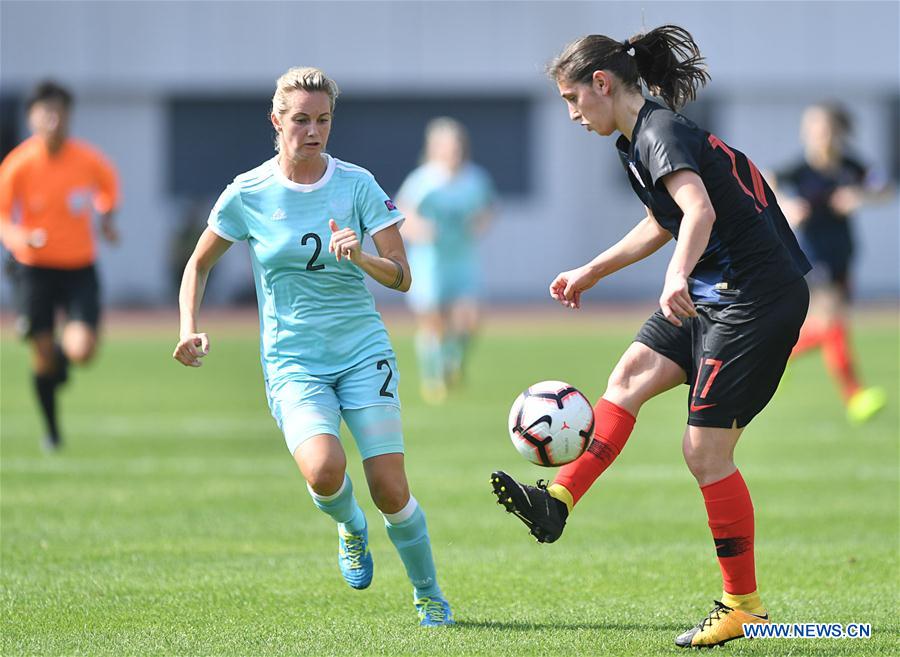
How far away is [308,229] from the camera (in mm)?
6113

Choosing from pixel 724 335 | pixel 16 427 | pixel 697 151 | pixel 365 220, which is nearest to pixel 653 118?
pixel 697 151

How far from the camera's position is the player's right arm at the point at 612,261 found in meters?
6.12

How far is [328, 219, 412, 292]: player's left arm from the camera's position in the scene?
5.65 meters

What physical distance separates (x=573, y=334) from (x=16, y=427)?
13539 millimetres

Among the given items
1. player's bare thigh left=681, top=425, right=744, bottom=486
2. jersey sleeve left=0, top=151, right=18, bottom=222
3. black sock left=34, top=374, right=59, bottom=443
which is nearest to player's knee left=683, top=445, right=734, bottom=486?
player's bare thigh left=681, top=425, right=744, bottom=486

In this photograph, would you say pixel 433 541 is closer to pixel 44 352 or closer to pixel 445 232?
pixel 44 352

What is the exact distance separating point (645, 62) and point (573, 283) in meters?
0.93

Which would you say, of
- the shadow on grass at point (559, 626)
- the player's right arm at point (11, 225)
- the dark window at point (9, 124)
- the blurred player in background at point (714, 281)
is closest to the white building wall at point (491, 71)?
the dark window at point (9, 124)

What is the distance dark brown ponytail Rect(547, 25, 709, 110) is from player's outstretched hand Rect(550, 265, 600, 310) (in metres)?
0.76

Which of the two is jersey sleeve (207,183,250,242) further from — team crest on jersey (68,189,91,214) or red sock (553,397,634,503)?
team crest on jersey (68,189,91,214)

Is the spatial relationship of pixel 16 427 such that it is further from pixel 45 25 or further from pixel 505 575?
pixel 45 25

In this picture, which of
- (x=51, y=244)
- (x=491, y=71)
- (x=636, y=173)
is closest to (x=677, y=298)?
(x=636, y=173)

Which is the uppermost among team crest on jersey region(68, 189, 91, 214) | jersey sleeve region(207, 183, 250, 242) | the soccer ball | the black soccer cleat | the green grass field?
team crest on jersey region(68, 189, 91, 214)

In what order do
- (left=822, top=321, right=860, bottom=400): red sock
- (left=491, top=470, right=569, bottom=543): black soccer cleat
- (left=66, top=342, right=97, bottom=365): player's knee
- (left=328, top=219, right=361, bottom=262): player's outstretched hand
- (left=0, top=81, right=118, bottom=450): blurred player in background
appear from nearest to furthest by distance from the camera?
(left=328, top=219, right=361, bottom=262): player's outstretched hand
(left=491, top=470, right=569, bottom=543): black soccer cleat
(left=66, top=342, right=97, bottom=365): player's knee
(left=0, top=81, right=118, bottom=450): blurred player in background
(left=822, top=321, right=860, bottom=400): red sock
